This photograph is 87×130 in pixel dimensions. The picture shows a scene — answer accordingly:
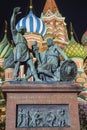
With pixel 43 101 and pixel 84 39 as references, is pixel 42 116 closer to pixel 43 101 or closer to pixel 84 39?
pixel 43 101

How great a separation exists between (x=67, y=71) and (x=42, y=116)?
172 centimetres

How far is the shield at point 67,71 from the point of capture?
31.7 feet

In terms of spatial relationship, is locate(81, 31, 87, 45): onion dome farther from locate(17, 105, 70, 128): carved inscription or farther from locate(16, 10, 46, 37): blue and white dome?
locate(17, 105, 70, 128): carved inscription

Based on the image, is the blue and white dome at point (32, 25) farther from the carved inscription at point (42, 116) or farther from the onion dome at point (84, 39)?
the carved inscription at point (42, 116)

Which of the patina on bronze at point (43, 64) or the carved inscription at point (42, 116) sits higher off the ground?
the patina on bronze at point (43, 64)

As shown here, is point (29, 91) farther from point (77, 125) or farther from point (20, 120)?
point (77, 125)

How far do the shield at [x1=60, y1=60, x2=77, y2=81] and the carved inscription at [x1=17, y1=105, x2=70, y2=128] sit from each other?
1065 mm

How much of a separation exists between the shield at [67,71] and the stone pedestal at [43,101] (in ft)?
1.30

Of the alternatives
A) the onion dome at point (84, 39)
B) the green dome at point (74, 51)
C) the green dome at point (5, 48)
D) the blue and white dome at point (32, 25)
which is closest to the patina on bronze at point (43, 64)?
the green dome at point (74, 51)

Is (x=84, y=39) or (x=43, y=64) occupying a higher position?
(x=84, y=39)

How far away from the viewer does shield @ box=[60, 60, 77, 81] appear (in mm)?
9672

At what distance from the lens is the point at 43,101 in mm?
9047

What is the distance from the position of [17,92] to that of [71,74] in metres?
1.85

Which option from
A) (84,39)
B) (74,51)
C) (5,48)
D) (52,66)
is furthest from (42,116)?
(84,39)
